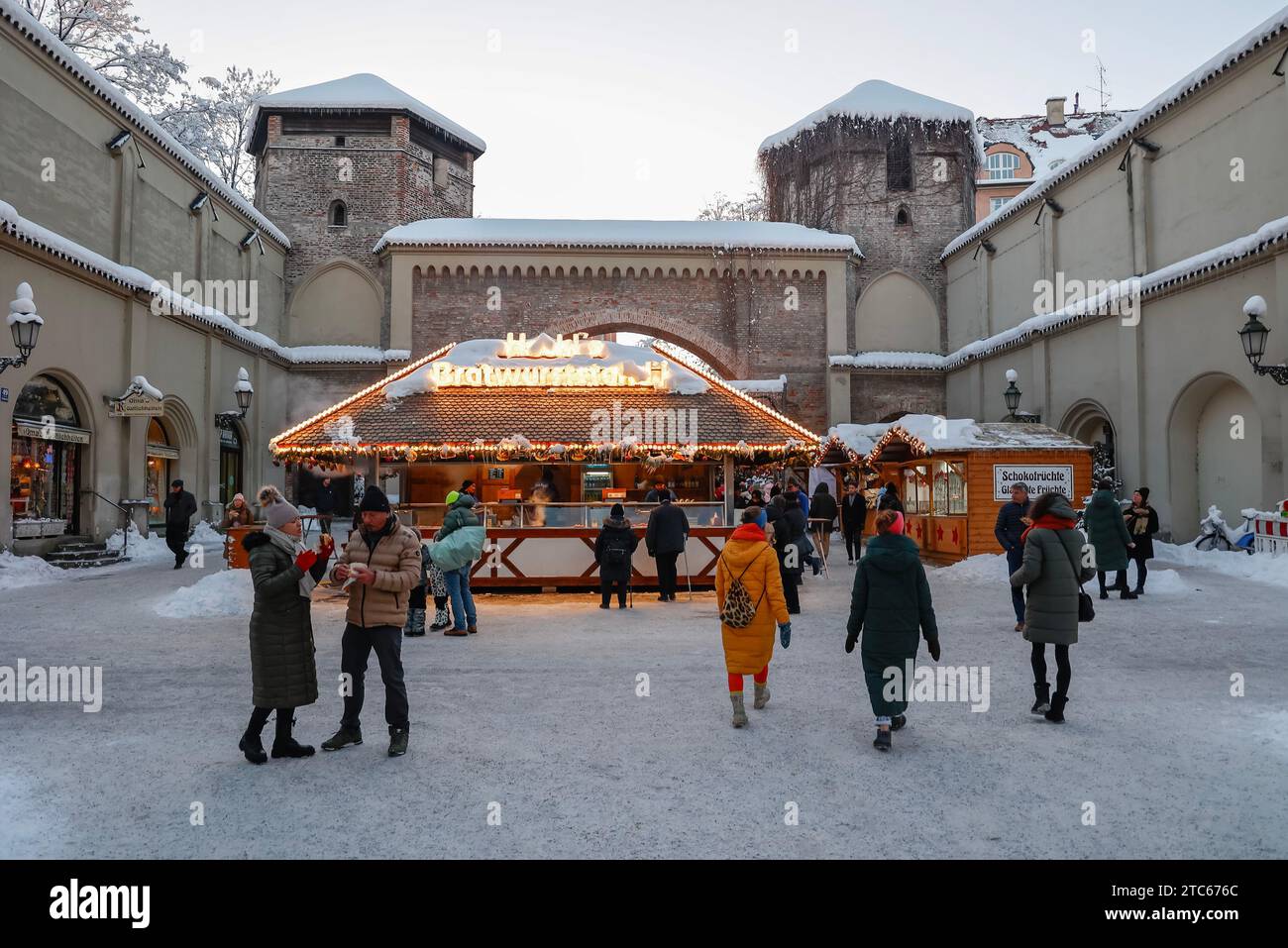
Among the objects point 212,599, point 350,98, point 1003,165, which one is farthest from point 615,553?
point 1003,165

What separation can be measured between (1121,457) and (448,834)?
825 inches

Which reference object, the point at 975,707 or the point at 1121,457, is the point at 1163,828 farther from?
the point at 1121,457

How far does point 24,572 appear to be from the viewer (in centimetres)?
1473

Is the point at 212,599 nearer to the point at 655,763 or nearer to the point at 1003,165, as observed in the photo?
the point at 655,763

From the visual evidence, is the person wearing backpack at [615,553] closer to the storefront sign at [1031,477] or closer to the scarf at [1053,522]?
the scarf at [1053,522]

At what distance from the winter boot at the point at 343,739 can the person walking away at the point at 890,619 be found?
343 centimetres

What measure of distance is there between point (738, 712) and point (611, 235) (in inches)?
1049

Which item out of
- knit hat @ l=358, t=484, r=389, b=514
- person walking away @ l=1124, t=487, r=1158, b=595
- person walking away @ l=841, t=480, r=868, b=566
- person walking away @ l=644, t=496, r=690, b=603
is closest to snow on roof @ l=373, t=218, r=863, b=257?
person walking away @ l=841, t=480, r=868, b=566

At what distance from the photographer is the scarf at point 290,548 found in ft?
17.0

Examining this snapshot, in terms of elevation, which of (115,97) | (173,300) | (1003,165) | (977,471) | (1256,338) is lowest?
(977,471)

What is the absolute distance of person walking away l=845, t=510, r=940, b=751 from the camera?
556 cm

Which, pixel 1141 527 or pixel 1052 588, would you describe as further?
pixel 1141 527

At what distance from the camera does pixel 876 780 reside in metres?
4.90

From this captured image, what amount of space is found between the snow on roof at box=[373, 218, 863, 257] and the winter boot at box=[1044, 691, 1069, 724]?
85.9ft
